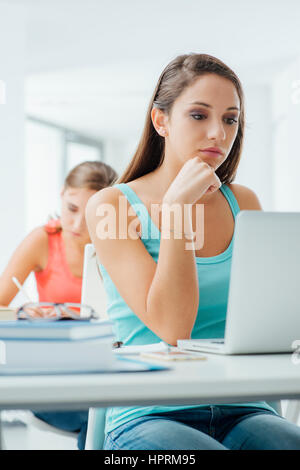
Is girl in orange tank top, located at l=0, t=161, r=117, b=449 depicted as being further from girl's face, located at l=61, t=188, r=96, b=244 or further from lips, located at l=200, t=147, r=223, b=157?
lips, located at l=200, t=147, r=223, b=157

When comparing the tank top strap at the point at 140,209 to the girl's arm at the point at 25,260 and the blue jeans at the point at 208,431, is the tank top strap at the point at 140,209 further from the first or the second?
Result: the girl's arm at the point at 25,260

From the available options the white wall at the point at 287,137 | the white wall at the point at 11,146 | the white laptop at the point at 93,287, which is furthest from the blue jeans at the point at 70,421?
the white wall at the point at 287,137

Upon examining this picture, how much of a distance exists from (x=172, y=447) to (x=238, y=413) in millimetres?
238

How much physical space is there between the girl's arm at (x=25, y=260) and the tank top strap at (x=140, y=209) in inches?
42.9

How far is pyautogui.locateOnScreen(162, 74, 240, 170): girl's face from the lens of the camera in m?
1.36

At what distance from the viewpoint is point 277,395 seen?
72 cm

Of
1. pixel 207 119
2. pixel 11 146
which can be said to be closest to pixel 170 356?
pixel 207 119

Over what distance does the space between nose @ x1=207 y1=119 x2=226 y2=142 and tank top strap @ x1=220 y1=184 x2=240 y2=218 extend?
19 cm

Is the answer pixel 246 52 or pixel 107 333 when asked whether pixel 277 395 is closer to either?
pixel 107 333

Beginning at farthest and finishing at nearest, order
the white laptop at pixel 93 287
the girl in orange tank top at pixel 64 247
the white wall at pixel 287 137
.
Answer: the white wall at pixel 287 137 → the girl in orange tank top at pixel 64 247 → the white laptop at pixel 93 287

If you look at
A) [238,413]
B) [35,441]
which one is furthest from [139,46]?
[238,413]

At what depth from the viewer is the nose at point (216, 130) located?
135 centimetres

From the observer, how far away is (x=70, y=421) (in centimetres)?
167

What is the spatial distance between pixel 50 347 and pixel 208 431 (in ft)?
1.51
